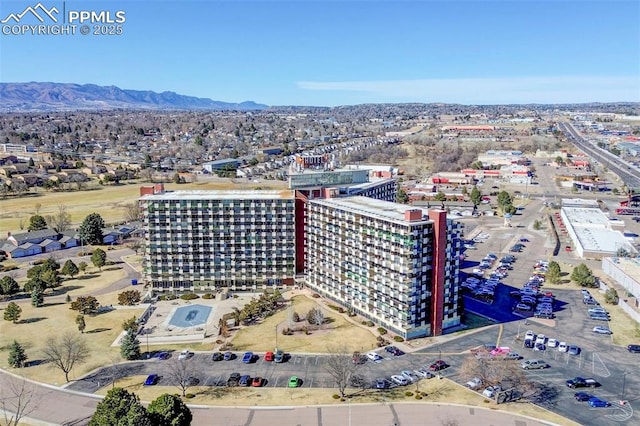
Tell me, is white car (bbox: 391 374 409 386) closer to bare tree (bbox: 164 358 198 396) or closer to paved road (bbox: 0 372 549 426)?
paved road (bbox: 0 372 549 426)

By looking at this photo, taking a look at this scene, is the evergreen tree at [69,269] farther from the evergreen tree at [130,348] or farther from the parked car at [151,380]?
the parked car at [151,380]

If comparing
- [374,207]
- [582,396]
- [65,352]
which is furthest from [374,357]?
[65,352]

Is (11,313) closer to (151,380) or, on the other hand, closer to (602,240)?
(151,380)

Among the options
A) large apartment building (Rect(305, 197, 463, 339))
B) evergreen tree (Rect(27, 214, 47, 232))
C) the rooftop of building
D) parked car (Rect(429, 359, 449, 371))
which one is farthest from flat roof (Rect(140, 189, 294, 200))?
the rooftop of building

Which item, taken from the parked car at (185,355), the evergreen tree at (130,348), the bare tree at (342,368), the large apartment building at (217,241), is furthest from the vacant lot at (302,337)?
the large apartment building at (217,241)

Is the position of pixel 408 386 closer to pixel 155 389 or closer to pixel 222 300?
pixel 155 389

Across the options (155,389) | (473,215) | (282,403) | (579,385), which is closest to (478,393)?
(579,385)
